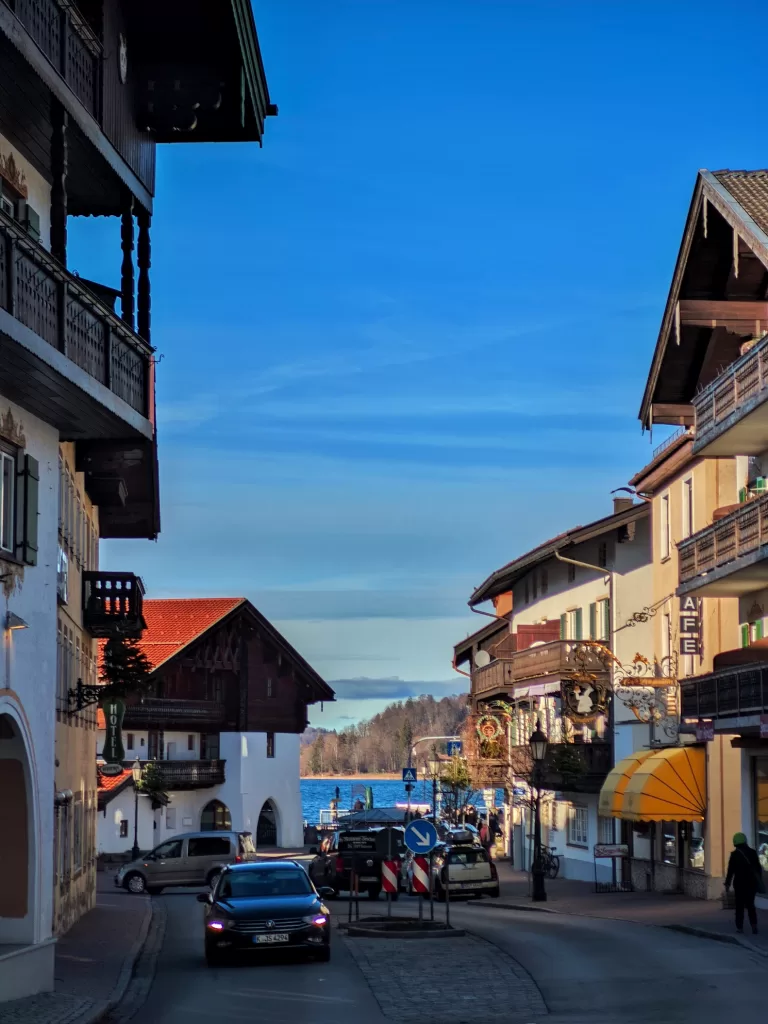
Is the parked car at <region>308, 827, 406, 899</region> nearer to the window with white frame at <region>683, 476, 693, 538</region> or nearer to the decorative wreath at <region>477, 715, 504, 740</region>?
the window with white frame at <region>683, 476, 693, 538</region>

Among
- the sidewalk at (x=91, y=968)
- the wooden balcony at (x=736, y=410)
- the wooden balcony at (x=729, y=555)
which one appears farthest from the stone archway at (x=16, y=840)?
the wooden balcony at (x=736, y=410)

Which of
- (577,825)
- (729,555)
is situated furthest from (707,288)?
(577,825)

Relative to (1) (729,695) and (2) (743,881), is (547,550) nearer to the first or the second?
(1) (729,695)

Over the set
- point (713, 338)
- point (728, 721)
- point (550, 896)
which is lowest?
point (550, 896)

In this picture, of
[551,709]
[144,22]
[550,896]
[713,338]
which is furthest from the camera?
[551,709]

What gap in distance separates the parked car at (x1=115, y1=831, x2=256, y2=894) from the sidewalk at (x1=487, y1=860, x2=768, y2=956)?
8.25 m

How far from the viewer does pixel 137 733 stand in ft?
226

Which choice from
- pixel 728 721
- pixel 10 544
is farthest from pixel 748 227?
pixel 10 544

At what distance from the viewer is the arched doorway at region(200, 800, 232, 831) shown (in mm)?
72875

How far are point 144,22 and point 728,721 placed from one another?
52.6 ft

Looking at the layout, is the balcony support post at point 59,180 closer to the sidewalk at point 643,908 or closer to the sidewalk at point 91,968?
the sidewalk at point 91,968

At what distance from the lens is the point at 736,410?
29.4m

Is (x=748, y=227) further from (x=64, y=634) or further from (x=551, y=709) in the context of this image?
(x=551, y=709)

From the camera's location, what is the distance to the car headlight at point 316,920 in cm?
2298
